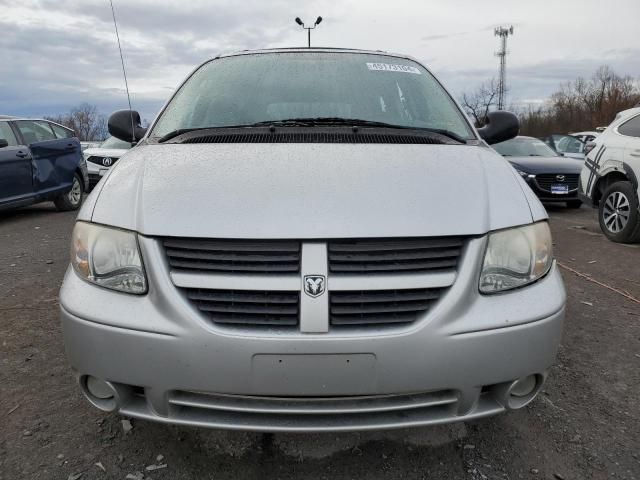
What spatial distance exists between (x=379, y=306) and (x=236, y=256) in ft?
1.62

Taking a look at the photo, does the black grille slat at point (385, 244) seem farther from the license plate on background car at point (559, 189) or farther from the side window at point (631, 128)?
the license plate on background car at point (559, 189)

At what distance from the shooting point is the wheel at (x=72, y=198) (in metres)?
9.26

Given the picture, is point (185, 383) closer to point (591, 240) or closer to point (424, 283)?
point (424, 283)

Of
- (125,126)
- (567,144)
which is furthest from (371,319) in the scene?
(567,144)

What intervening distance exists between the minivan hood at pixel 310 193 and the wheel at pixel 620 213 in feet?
16.1

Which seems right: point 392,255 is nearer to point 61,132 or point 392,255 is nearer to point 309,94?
point 309,94

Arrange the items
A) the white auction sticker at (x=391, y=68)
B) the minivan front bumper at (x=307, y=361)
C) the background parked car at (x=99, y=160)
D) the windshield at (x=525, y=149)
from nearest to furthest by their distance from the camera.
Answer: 1. the minivan front bumper at (x=307, y=361)
2. the white auction sticker at (x=391, y=68)
3. the windshield at (x=525, y=149)
4. the background parked car at (x=99, y=160)

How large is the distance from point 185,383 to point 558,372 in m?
2.09

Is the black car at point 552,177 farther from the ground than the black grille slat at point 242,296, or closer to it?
closer to it

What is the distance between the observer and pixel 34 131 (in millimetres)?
8523

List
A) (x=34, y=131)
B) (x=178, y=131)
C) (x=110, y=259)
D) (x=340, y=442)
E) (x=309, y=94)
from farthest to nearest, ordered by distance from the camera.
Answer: (x=34, y=131), (x=309, y=94), (x=178, y=131), (x=340, y=442), (x=110, y=259)

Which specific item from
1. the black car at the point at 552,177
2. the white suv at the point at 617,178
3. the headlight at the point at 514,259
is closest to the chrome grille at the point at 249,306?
the headlight at the point at 514,259

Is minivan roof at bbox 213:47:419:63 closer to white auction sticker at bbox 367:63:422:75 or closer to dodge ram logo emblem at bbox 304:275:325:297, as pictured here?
white auction sticker at bbox 367:63:422:75

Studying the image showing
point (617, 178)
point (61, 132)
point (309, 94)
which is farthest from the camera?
point (61, 132)
